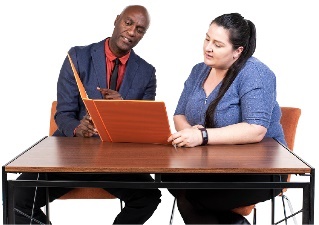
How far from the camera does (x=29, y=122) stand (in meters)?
5.81

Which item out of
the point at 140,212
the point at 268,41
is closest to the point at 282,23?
the point at 268,41

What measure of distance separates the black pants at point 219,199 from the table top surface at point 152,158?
15 centimetres

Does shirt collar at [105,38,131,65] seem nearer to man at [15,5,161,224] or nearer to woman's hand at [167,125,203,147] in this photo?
man at [15,5,161,224]

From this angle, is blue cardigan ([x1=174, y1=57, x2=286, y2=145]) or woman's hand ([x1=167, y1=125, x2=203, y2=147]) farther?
blue cardigan ([x1=174, y1=57, x2=286, y2=145])

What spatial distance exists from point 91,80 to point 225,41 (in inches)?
37.5

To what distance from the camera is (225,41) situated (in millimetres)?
4047

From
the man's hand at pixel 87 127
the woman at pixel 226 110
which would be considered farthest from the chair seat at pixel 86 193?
the woman at pixel 226 110

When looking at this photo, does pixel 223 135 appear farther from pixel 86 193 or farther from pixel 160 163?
pixel 86 193

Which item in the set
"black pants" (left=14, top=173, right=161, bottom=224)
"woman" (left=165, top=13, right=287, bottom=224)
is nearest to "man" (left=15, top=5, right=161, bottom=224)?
"black pants" (left=14, top=173, right=161, bottom=224)

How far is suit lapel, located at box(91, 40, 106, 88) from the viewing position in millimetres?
4609

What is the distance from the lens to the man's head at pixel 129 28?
4.59 metres

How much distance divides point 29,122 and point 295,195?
2064 mm

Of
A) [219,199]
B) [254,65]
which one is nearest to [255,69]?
[254,65]

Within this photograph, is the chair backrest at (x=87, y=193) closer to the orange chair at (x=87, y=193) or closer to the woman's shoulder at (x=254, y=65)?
the orange chair at (x=87, y=193)
